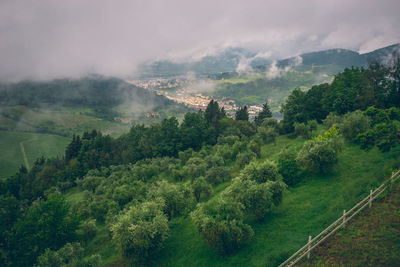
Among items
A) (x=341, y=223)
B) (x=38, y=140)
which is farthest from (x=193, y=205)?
(x=38, y=140)

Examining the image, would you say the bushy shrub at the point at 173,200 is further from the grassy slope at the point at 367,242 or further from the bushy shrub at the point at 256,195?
the grassy slope at the point at 367,242

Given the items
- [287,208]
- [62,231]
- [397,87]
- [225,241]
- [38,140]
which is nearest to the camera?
[225,241]

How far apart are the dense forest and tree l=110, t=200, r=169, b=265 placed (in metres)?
0.11

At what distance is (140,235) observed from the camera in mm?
23797

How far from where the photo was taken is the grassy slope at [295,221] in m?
21.5

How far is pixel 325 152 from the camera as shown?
2995 centimetres

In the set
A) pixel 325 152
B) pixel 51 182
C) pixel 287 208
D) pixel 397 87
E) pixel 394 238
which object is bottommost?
pixel 51 182

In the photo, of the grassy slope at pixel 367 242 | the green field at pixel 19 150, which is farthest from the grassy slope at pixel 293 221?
the green field at pixel 19 150

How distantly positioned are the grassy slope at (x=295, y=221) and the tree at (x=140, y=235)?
8.43 ft

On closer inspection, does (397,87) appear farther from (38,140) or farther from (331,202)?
(38,140)

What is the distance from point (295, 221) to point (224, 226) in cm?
837

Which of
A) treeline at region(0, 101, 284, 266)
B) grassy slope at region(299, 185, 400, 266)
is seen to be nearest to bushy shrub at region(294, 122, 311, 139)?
treeline at region(0, 101, 284, 266)

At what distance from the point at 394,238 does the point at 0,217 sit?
74228mm

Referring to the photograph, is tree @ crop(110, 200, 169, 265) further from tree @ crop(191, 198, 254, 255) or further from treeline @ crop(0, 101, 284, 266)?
tree @ crop(191, 198, 254, 255)
